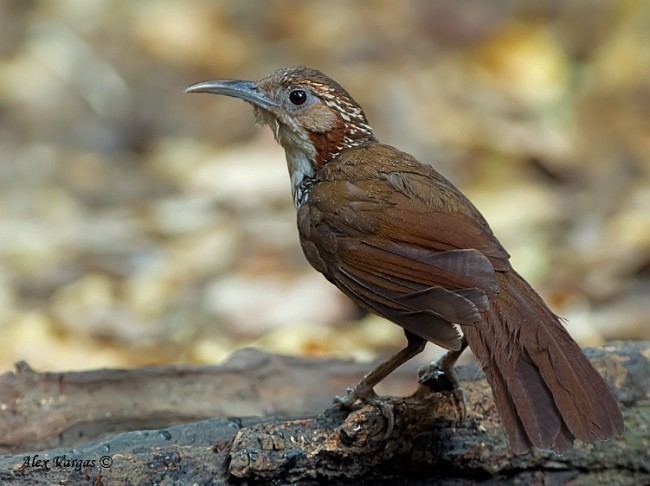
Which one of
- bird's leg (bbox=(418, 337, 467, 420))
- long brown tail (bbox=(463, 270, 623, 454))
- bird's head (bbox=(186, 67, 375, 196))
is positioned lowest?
long brown tail (bbox=(463, 270, 623, 454))

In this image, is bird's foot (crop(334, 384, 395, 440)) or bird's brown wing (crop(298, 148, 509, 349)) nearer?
bird's brown wing (crop(298, 148, 509, 349))

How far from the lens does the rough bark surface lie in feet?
11.2

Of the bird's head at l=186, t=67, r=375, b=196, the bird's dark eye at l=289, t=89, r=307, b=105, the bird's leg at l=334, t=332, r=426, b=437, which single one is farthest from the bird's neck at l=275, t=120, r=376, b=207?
the bird's leg at l=334, t=332, r=426, b=437

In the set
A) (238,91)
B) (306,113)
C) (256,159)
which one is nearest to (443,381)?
(306,113)

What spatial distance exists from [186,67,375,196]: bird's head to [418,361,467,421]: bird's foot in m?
0.95

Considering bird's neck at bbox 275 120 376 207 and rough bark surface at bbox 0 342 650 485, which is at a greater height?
bird's neck at bbox 275 120 376 207

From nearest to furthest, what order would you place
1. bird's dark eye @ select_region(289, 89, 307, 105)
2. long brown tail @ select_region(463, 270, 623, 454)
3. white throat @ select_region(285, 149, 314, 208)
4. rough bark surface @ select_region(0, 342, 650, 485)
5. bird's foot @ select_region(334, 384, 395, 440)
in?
long brown tail @ select_region(463, 270, 623, 454) < rough bark surface @ select_region(0, 342, 650, 485) < bird's foot @ select_region(334, 384, 395, 440) < white throat @ select_region(285, 149, 314, 208) < bird's dark eye @ select_region(289, 89, 307, 105)

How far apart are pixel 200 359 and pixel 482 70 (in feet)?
15.7

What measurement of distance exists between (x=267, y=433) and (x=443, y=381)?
2.11 feet

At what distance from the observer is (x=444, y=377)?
3785 millimetres

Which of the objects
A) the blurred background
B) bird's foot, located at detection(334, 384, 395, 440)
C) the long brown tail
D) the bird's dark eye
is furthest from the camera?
the blurred background

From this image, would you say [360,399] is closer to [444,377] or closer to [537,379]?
[444,377]

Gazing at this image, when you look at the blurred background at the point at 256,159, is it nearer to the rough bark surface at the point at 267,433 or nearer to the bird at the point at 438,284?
the rough bark surface at the point at 267,433

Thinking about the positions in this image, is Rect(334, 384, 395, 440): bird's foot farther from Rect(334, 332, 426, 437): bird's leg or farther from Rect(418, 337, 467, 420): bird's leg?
Rect(418, 337, 467, 420): bird's leg
